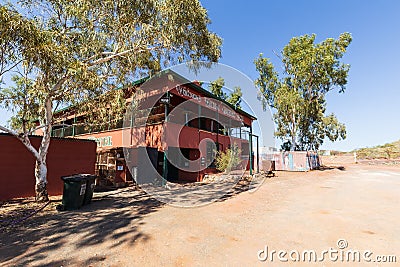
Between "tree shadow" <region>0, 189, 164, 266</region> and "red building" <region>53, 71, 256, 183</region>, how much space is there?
5.55 m

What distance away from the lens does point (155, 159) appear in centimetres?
1345

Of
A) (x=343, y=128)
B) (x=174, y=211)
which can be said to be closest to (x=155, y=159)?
(x=174, y=211)

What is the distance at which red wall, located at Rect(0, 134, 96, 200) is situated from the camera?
8.23m

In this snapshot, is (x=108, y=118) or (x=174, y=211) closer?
(x=174, y=211)

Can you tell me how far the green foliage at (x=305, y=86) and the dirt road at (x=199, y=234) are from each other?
19.3 meters

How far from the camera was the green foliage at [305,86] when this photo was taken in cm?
2344

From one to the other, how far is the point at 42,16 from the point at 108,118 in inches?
187

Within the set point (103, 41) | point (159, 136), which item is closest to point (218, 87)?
point (159, 136)

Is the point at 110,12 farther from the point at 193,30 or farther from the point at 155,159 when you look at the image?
the point at 155,159

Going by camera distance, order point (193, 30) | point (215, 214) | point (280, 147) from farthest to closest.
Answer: point (280, 147)
point (193, 30)
point (215, 214)

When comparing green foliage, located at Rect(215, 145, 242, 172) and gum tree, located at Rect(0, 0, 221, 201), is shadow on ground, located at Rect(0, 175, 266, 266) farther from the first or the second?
green foliage, located at Rect(215, 145, 242, 172)

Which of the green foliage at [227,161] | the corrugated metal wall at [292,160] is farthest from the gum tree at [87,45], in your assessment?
the corrugated metal wall at [292,160]

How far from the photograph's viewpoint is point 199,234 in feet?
15.9

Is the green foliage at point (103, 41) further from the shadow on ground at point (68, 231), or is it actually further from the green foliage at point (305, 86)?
the green foliage at point (305, 86)
